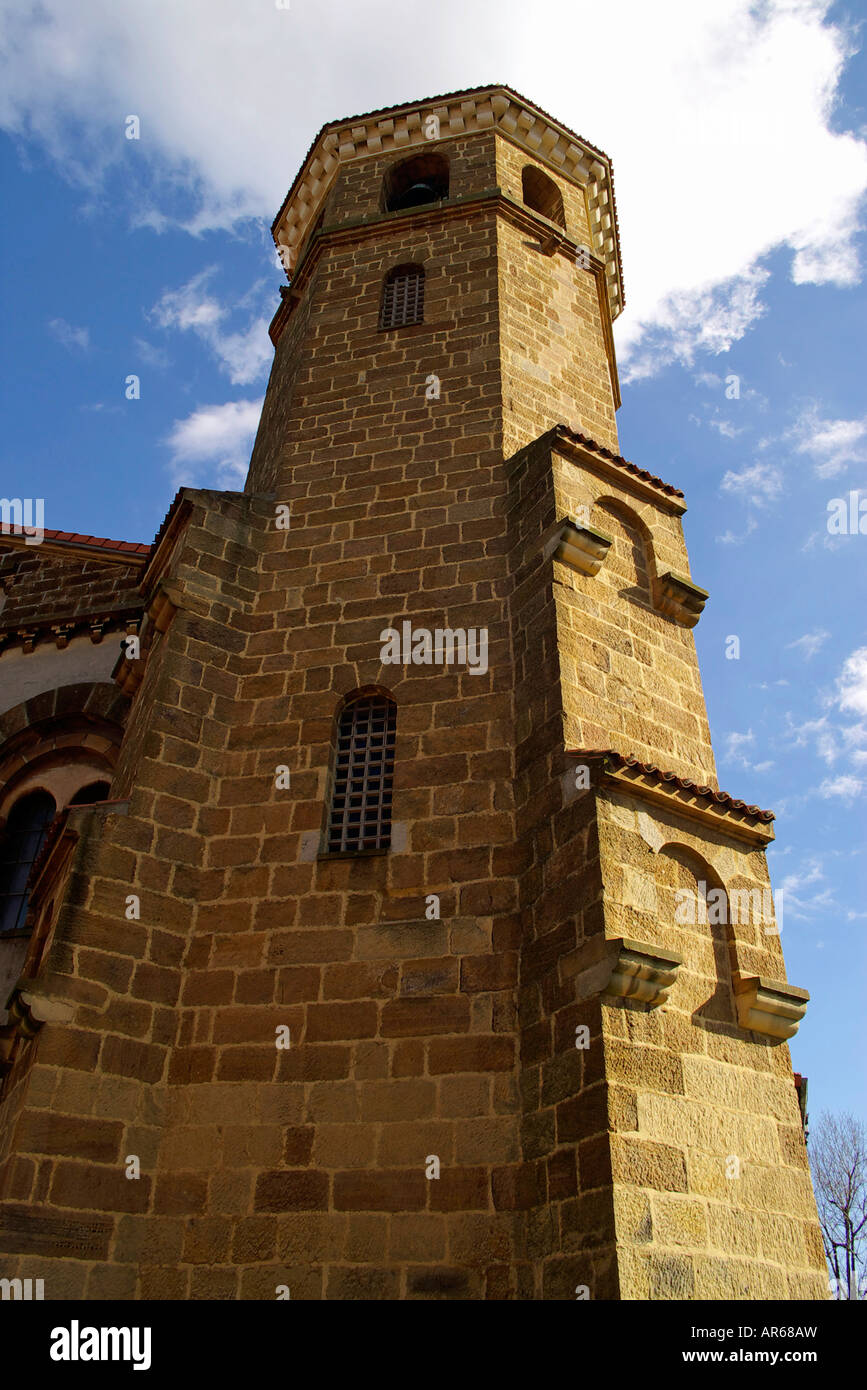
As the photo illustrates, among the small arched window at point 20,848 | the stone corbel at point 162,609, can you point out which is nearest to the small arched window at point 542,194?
the stone corbel at point 162,609

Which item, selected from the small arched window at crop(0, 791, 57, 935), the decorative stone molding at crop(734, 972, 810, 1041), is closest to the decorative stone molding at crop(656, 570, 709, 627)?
the decorative stone molding at crop(734, 972, 810, 1041)

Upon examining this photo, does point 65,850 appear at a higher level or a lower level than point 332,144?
lower

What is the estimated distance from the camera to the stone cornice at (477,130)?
15.9 meters

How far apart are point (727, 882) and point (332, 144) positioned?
548 inches

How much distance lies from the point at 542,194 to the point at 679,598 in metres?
9.36

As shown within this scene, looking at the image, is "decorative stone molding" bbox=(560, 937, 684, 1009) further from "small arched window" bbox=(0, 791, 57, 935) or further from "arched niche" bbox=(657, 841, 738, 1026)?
"small arched window" bbox=(0, 791, 57, 935)

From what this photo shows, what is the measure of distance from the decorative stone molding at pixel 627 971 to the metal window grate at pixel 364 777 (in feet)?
6.92

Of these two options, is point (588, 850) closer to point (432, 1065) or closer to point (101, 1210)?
point (432, 1065)

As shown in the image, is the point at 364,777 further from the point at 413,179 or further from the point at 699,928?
the point at 413,179

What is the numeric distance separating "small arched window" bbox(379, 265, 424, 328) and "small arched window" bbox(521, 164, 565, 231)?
3.49 m

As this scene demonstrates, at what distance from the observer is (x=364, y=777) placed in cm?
852

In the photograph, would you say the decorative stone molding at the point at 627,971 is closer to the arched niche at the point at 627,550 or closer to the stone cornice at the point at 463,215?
the arched niche at the point at 627,550

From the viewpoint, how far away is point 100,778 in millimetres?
11445
